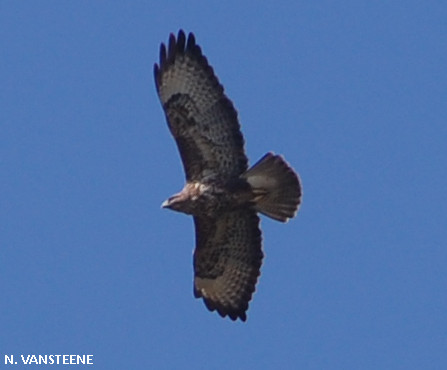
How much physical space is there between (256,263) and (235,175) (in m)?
1.33

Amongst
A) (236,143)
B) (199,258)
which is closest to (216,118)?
(236,143)

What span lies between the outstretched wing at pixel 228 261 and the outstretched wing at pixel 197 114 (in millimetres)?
634

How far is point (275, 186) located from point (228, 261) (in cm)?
137

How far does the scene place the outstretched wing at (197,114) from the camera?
14.4m

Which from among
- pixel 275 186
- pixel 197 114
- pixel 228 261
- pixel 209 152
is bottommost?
pixel 228 261

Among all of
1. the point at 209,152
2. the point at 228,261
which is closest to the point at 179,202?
the point at 209,152

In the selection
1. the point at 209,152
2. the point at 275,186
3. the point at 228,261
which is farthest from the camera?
the point at 228,261

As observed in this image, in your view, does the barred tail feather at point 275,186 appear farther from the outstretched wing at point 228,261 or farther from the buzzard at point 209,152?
the outstretched wing at point 228,261

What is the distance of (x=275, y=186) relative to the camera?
565 inches

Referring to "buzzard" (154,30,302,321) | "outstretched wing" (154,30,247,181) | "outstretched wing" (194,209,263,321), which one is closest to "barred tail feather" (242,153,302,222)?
"buzzard" (154,30,302,321)

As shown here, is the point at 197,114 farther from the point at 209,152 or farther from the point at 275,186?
the point at 275,186

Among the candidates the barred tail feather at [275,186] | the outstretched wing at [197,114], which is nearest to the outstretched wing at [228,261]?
the barred tail feather at [275,186]

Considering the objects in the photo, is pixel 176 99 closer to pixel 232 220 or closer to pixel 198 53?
pixel 198 53

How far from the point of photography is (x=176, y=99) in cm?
1452
